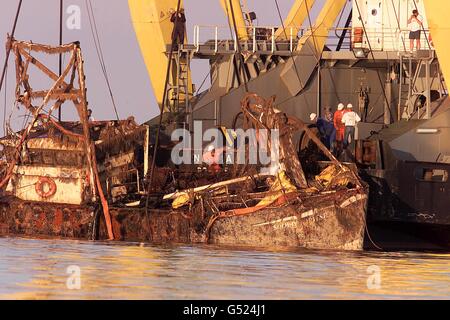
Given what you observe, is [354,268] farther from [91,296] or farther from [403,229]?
[403,229]

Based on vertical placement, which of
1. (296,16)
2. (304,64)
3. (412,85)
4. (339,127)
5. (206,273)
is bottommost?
(206,273)

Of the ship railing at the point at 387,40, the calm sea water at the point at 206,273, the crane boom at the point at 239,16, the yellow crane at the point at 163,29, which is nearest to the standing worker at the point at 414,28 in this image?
the ship railing at the point at 387,40

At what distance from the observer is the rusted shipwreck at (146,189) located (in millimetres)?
29422

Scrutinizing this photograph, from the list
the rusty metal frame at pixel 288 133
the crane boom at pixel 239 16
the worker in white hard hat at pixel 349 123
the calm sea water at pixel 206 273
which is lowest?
the calm sea water at pixel 206 273

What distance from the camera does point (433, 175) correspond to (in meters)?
33.3

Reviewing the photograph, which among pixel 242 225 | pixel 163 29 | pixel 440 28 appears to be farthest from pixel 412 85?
pixel 242 225

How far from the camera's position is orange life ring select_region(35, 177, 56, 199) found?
31.5 m

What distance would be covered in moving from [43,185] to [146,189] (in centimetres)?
206

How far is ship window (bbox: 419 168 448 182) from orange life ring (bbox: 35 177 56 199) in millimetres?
7748

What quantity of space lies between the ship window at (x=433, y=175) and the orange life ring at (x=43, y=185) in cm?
775

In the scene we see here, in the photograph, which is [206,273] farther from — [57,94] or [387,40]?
[387,40]

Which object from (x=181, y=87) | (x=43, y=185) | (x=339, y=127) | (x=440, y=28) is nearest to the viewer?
(x=43, y=185)

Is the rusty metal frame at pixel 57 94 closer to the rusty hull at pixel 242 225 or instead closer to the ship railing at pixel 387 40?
the rusty hull at pixel 242 225
